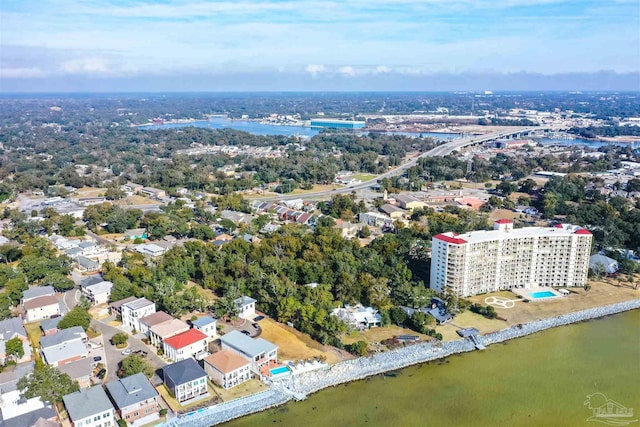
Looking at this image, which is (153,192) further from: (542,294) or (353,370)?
(542,294)

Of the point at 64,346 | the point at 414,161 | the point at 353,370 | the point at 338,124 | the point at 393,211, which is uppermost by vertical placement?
the point at 338,124

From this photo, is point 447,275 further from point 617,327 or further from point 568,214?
point 568,214

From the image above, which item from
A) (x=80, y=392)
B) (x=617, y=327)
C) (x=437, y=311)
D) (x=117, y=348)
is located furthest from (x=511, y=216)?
(x=80, y=392)

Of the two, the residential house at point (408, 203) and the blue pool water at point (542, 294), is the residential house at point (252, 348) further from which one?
the residential house at point (408, 203)

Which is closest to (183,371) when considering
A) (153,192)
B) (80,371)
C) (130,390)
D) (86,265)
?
(130,390)

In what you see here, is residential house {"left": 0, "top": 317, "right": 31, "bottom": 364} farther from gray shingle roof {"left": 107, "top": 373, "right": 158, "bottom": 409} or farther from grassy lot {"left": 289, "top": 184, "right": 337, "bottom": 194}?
grassy lot {"left": 289, "top": 184, "right": 337, "bottom": 194}

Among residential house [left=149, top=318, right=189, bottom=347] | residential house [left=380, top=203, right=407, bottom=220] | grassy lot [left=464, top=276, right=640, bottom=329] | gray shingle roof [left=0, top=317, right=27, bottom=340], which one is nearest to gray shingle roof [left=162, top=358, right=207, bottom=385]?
residential house [left=149, top=318, right=189, bottom=347]

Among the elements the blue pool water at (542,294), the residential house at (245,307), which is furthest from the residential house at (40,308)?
the blue pool water at (542,294)
